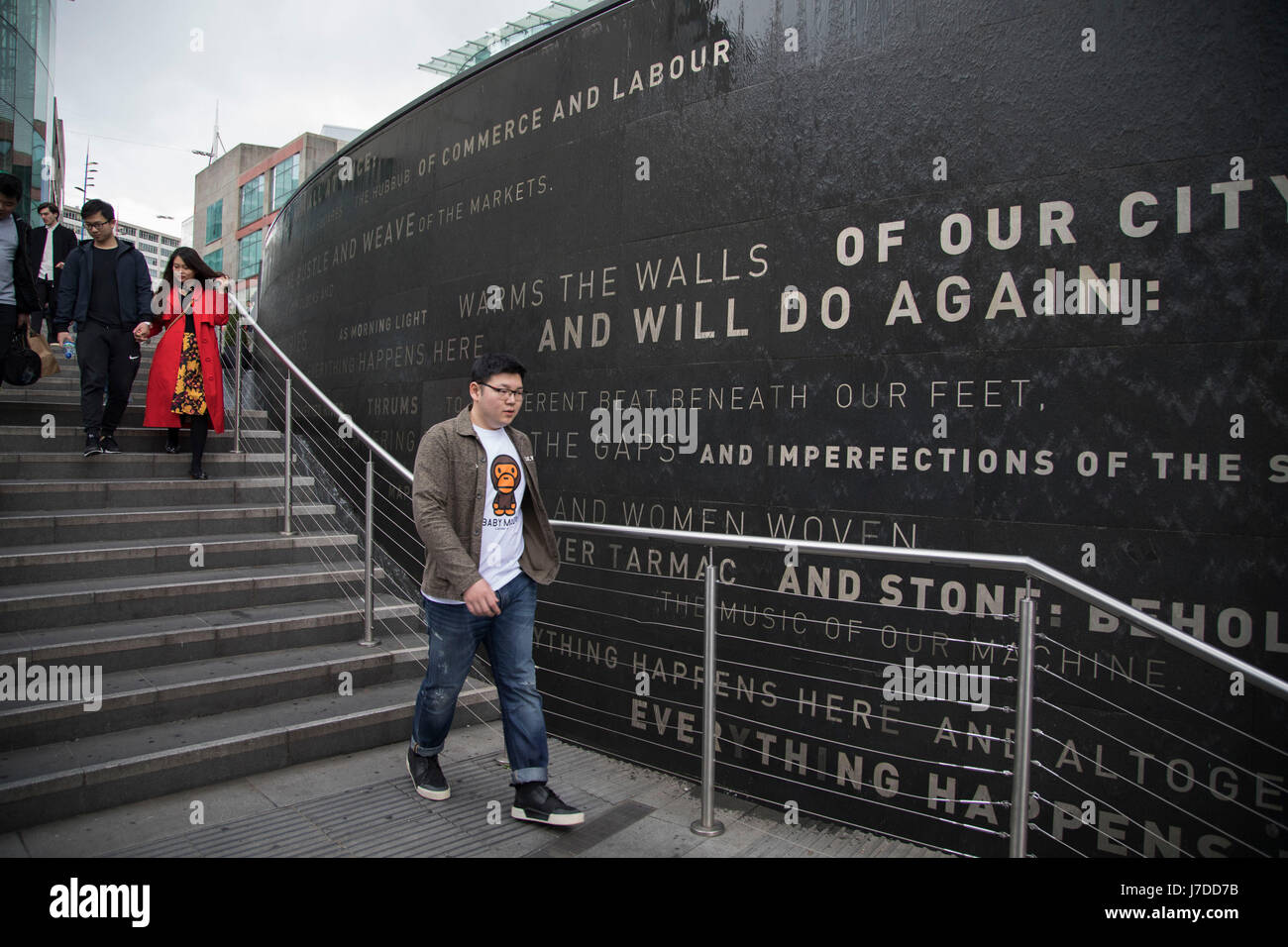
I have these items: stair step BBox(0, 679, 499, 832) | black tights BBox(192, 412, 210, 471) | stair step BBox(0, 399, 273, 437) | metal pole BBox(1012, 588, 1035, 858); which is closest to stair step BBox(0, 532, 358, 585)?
black tights BBox(192, 412, 210, 471)

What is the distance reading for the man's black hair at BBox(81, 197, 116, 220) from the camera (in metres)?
5.23

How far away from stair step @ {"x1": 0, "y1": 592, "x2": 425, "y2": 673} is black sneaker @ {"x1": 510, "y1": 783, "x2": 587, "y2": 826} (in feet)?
6.09

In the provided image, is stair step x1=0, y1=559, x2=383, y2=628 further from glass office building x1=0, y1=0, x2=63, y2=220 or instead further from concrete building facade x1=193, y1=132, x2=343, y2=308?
concrete building facade x1=193, y1=132, x2=343, y2=308

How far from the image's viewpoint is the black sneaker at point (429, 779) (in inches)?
132

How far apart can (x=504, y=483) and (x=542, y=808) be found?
1.22 meters

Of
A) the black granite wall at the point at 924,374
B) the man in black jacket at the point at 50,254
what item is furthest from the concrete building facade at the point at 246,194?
the black granite wall at the point at 924,374

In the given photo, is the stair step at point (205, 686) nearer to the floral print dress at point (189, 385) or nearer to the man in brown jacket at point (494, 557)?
the man in brown jacket at point (494, 557)

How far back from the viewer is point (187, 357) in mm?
5656

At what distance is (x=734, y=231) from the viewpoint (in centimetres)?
408

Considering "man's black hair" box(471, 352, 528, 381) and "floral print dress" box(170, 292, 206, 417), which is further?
"floral print dress" box(170, 292, 206, 417)

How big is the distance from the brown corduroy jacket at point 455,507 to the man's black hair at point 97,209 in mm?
3668

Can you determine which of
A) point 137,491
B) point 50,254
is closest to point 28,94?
point 50,254

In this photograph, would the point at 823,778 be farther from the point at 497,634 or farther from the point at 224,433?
the point at 224,433

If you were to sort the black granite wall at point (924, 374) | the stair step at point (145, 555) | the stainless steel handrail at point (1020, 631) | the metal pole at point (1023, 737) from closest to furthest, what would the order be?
the stainless steel handrail at point (1020, 631) → the metal pole at point (1023, 737) → the black granite wall at point (924, 374) → the stair step at point (145, 555)
